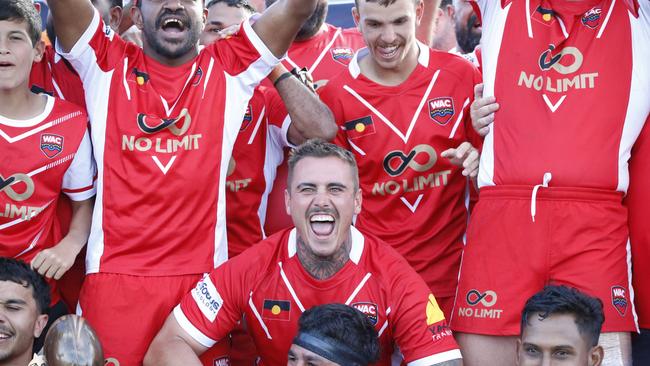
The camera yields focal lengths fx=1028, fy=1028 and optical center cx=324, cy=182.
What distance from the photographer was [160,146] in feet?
15.7

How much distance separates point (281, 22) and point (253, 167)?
892mm

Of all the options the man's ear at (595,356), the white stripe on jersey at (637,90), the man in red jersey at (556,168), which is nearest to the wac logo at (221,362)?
the man in red jersey at (556,168)

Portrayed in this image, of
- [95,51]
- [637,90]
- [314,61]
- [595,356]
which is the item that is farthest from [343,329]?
[314,61]

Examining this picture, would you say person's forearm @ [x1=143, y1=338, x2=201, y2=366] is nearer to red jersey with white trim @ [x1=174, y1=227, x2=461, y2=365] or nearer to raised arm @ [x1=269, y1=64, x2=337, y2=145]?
red jersey with white trim @ [x1=174, y1=227, x2=461, y2=365]

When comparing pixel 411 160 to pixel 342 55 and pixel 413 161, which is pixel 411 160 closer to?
pixel 413 161

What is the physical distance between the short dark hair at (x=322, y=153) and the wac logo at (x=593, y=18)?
3.91 ft

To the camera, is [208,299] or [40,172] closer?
[208,299]

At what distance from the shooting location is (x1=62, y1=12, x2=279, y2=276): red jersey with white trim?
4.72 metres

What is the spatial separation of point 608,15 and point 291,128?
1.68 metres

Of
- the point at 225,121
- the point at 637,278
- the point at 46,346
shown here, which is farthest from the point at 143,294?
the point at 637,278

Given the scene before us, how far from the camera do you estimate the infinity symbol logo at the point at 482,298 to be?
442 cm

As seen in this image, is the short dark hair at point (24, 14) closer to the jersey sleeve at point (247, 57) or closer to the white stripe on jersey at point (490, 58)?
the jersey sleeve at point (247, 57)

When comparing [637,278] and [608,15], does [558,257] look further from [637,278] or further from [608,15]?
[608,15]

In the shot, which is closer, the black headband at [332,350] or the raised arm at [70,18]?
the black headband at [332,350]
